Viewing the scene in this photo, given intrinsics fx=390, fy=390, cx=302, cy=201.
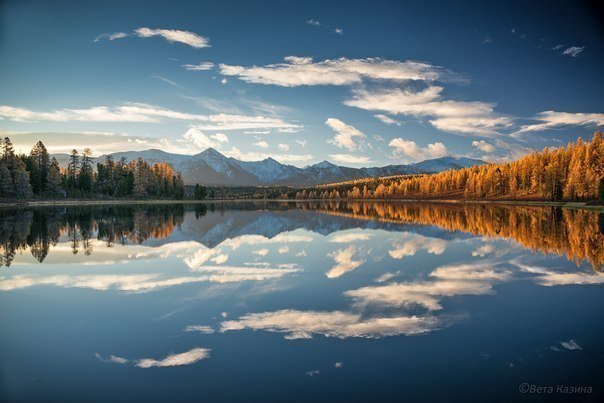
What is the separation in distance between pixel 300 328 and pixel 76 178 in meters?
167

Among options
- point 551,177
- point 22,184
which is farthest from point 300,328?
point 551,177

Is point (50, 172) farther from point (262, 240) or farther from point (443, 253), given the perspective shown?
point (443, 253)

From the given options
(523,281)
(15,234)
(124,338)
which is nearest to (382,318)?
(124,338)

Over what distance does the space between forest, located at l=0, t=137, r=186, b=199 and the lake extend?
112148 mm

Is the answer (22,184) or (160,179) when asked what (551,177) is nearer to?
(160,179)

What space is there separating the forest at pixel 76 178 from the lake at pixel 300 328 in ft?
368

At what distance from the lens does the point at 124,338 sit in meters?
12.2

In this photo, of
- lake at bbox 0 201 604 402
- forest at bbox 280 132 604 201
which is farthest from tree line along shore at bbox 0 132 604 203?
lake at bbox 0 201 604 402

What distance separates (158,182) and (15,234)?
150997mm

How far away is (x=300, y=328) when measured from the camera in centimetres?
1295

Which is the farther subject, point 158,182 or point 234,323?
point 158,182

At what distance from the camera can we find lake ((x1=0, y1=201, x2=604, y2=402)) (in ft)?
30.3

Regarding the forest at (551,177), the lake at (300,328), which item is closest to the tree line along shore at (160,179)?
the forest at (551,177)

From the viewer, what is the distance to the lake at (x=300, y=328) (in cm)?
923
